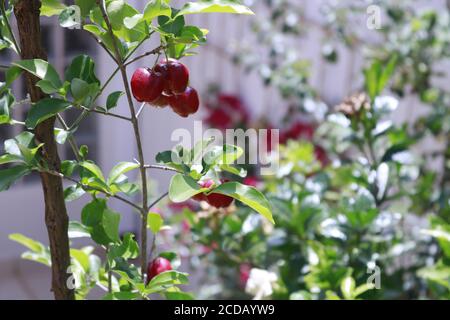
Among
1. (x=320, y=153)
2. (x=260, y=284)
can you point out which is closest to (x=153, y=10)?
(x=260, y=284)

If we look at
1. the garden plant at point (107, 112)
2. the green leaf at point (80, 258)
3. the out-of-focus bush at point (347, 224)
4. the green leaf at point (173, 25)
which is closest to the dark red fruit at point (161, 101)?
the garden plant at point (107, 112)

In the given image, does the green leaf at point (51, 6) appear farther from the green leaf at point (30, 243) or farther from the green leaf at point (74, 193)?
the green leaf at point (30, 243)

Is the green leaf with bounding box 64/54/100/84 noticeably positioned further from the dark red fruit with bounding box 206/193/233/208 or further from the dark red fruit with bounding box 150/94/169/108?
the dark red fruit with bounding box 206/193/233/208

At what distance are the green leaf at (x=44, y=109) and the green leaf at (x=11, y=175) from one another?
0.06 m

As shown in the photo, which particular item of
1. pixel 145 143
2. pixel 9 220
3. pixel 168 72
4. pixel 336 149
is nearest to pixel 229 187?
pixel 168 72

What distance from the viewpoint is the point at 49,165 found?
3.01ft

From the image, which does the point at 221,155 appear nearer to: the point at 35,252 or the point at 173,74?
the point at 173,74

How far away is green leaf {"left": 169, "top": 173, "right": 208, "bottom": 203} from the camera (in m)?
Result: 0.80

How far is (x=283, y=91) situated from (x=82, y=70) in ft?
5.28

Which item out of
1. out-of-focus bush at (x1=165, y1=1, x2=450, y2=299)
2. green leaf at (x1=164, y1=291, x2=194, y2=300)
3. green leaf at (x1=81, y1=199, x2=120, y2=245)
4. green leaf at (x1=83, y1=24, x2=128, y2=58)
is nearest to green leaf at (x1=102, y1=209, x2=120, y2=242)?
green leaf at (x1=81, y1=199, x2=120, y2=245)

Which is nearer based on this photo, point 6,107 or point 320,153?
point 6,107

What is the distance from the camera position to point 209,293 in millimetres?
2027
